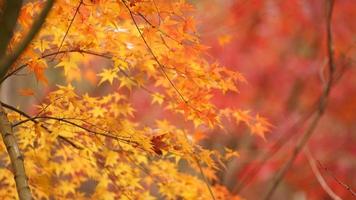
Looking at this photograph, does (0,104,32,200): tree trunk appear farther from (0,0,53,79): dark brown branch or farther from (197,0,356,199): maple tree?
(197,0,356,199): maple tree

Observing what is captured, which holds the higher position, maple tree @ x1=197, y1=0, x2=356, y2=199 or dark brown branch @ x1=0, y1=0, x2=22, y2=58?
dark brown branch @ x1=0, y1=0, x2=22, y2=58

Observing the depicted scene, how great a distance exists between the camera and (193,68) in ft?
11.1

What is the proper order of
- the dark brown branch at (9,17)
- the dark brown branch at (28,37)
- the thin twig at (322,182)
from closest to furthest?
the dark brown branch at (28,37) → the dark brown branch at (9,17) → the thin twig at (322,182)

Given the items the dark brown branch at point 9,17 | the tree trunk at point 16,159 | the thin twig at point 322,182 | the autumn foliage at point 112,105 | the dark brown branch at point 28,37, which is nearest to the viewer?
the dark brown branch at point 28,37

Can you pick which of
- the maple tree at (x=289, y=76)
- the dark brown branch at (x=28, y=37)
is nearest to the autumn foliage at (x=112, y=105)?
the dark brown branch at (x=28, y=37)

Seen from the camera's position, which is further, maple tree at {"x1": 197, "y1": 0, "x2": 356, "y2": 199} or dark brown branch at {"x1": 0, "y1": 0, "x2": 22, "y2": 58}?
maple tree at {"x1": 197, "y1": 0, "x2": 356, "y2": 199}

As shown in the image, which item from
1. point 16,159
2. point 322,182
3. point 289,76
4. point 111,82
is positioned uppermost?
point 111,82

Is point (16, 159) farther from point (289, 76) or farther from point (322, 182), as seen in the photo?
point (289, 76)

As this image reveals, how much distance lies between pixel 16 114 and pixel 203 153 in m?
1.31

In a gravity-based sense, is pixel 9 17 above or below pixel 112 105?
above

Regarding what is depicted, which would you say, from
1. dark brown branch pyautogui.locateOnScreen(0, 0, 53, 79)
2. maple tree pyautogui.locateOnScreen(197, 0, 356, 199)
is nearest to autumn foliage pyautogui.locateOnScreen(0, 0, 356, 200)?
dark brown branch pyautogui.locateOnScreen(0, 0, 53, 79)

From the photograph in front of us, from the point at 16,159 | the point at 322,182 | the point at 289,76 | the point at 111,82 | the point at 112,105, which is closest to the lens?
the point at 16,159

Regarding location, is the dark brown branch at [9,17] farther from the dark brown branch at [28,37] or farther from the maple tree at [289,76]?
the maple tree at [289,76]

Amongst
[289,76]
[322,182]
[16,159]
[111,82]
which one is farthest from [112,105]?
[289,76]
